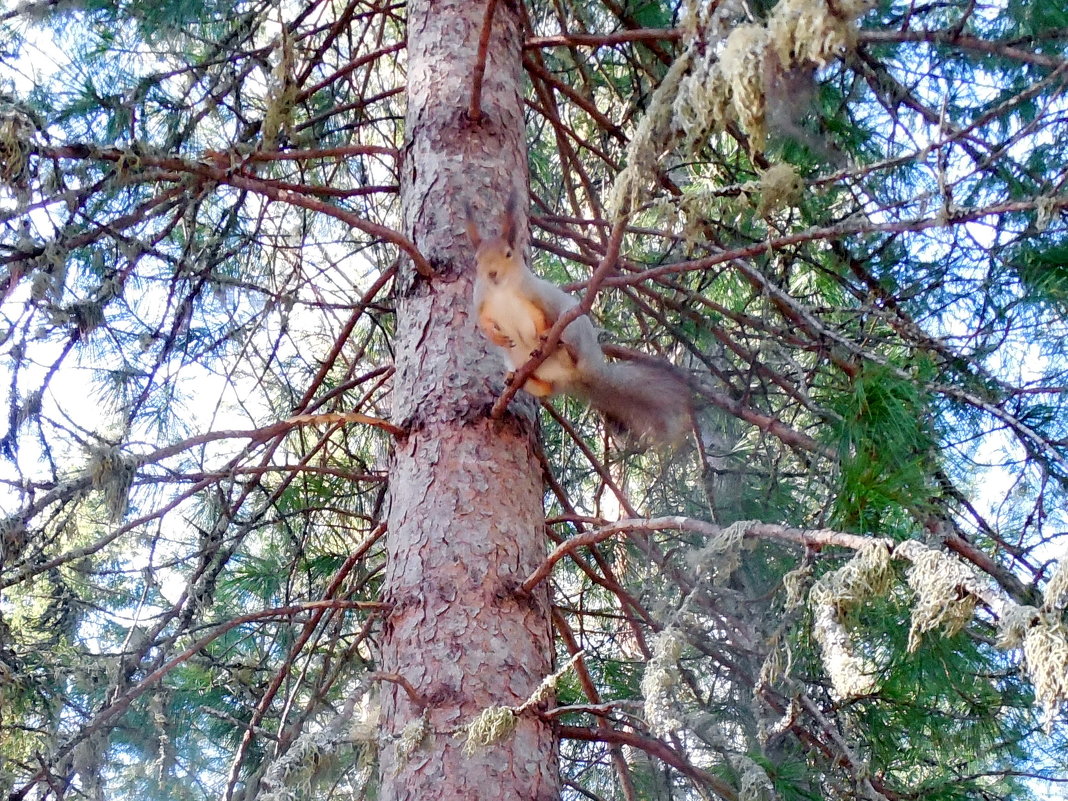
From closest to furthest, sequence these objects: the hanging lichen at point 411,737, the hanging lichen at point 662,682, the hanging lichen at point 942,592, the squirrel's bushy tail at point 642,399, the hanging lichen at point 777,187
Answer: the hanging lichen at point 942,592, the hanging lichen at point 662,682, the hanging lichen at point 777,187, the hanging lichen at point 411,737, the squirrel's bushy tail at point 642,399

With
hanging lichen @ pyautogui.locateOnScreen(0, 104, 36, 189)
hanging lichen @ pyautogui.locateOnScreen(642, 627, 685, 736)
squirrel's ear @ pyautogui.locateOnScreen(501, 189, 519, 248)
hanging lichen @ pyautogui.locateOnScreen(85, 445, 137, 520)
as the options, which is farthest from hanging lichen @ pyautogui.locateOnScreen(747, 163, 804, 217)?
hanging lichen @ pyautogui.locateOnScreen(85, 445, 137, 520)

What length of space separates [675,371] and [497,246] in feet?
1.80

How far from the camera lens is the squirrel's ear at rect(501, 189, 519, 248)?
243 centimetres

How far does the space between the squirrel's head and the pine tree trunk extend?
0.03 meters

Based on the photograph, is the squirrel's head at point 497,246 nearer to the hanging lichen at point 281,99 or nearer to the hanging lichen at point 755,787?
the hanging lichen at point 281,99

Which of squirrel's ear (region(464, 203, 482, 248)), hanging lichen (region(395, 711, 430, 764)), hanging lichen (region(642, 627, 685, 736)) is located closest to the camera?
hanging lichen (region(642, 627, 685, 736))

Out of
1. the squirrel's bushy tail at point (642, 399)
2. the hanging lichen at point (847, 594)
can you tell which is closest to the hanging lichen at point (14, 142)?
the hanging lichen at point (847, 594)

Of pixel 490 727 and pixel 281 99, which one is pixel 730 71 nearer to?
pixel 490 727

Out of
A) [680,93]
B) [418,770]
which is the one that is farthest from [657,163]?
[418,770]

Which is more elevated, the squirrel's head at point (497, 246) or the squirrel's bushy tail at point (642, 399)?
the squirrel's head at point (497, 246)

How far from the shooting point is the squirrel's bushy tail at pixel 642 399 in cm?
257

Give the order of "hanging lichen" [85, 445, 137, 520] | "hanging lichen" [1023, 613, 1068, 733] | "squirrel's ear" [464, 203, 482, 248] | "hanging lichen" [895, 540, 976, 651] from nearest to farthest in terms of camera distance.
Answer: "hanging lichen" [1023, 613, 1068, 733]
"hanging lichen" [895, 540, 976, 651]
"hanging lichen" [85, 445, 137, 520]
"squirrel's ear" [464, 203, 482, 248]

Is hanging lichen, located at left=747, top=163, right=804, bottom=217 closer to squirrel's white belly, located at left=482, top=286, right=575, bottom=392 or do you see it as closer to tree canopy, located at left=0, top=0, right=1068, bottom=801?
tree canopy, located at left=0, top=0, right=1068, bottom=801

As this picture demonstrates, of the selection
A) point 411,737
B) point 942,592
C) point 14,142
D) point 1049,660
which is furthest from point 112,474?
point 1049,660
